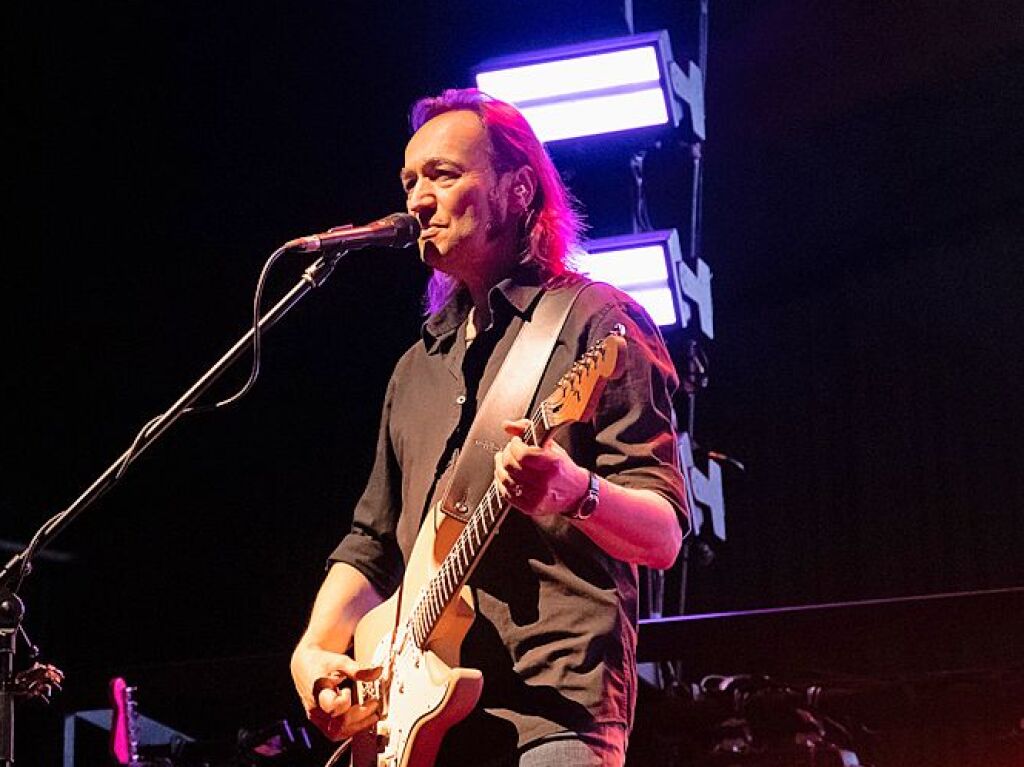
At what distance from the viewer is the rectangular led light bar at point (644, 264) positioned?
5.88 metres

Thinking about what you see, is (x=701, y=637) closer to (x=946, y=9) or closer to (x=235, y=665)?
(x=235, y=665)

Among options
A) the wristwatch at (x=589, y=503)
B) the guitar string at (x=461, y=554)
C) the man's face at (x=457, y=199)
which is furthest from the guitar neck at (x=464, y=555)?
the man's face at (x=457, y=199)

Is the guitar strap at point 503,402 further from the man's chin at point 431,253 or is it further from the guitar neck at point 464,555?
the man's chin at point 431,253

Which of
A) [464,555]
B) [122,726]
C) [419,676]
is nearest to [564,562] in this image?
[464,555]

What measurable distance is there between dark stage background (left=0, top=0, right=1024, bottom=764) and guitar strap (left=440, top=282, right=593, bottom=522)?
1962 millimetres

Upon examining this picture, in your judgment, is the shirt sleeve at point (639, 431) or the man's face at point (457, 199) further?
the man's face at point (457, 199)

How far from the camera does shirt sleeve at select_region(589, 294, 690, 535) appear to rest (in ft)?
7.67

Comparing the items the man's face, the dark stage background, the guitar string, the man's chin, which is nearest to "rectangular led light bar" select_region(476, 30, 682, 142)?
the dark stage background

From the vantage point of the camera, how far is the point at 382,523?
2924mm

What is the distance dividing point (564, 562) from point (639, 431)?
25 centimetres

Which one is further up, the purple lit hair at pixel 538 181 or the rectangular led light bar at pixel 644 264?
the purple lit hair at pixel 538 181

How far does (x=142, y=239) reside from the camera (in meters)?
6.37

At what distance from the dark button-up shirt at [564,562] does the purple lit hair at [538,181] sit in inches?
5.1

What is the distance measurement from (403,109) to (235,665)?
2669 mm
